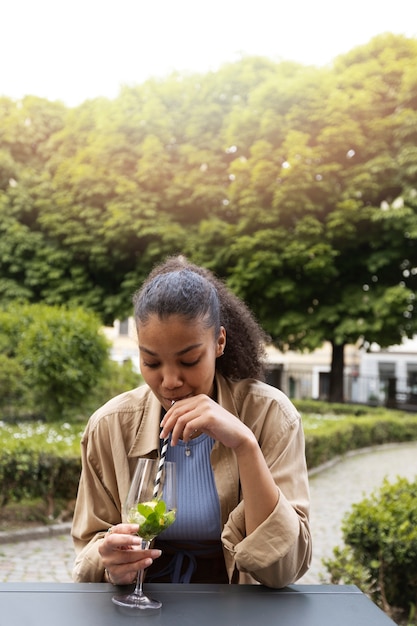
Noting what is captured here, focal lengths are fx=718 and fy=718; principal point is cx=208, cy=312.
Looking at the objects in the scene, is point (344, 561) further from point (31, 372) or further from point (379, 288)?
point (379, 288)

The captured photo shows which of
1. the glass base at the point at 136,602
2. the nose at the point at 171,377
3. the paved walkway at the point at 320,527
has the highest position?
the nose at the point at 171,377

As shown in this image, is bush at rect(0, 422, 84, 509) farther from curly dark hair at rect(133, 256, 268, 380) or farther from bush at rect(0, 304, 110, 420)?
curly dark hair at rect(133, 256, 268, 380)

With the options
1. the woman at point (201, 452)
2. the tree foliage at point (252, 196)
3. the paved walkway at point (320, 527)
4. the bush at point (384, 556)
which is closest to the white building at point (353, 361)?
the tree foliage at point (252, 196)

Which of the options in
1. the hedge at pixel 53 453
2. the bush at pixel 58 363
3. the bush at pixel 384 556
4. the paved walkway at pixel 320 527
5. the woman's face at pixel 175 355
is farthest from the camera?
the bush at pixel 58 363

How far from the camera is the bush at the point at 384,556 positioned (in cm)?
428

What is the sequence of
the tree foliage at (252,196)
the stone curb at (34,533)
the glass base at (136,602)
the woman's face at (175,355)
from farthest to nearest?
1. the tree foliage at (252,196)
2. the stone curb at (34,533)
3. the woman's face at (175,355)
4. the glass base at (136,602)

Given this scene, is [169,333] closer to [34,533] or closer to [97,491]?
[97,491]

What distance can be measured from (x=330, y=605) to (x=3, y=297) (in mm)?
24655

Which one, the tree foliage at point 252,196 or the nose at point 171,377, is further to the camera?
the tree foliage at point 252,196

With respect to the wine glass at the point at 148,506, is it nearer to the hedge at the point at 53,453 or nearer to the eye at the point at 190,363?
the eye at the point at 190,363

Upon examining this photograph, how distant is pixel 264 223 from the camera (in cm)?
2192

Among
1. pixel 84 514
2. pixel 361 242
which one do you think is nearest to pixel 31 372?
pixel 84 514

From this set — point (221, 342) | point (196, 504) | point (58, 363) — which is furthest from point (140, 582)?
point (58, 363)

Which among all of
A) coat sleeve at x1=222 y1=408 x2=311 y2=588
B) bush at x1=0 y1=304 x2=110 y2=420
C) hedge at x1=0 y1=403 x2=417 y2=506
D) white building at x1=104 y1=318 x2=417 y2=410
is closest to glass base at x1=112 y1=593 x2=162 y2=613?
coat sleeve at x1=222 y1=408 x2=311 y2=588
